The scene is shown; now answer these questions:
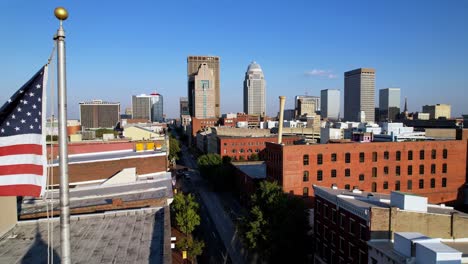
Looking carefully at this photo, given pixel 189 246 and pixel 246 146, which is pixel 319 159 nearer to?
pixel 189 246

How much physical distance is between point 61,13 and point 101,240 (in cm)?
1639

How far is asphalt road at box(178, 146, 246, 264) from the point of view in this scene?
44.5 metres

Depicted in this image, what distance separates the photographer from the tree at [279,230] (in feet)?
113

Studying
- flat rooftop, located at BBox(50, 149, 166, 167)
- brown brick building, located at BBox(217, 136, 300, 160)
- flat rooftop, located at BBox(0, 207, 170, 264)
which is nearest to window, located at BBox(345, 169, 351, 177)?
flat rooftop, located at BBox(50, 149, 166, 167)

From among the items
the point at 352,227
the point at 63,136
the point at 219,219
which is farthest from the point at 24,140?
the point at 219,219

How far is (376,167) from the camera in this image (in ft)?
170

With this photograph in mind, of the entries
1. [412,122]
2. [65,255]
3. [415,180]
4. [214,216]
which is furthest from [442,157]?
[412,122]

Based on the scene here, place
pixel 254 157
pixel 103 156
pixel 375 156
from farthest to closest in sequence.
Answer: pixel 254 157 < pixel 103 156 < pixel 375 156

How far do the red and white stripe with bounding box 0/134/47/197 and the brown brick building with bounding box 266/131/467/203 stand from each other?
41.1 metres

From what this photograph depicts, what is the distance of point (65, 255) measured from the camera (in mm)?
7699

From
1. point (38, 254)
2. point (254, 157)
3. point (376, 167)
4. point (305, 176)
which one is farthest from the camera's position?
point (254, 157)

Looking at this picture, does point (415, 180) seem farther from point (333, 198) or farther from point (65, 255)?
point (65, 255)

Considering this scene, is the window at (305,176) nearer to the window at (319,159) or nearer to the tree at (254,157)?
the window at (319,159)

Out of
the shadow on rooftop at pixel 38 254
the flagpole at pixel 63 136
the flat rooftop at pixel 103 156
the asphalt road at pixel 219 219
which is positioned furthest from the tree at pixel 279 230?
the flagpole at pixel 63 136
